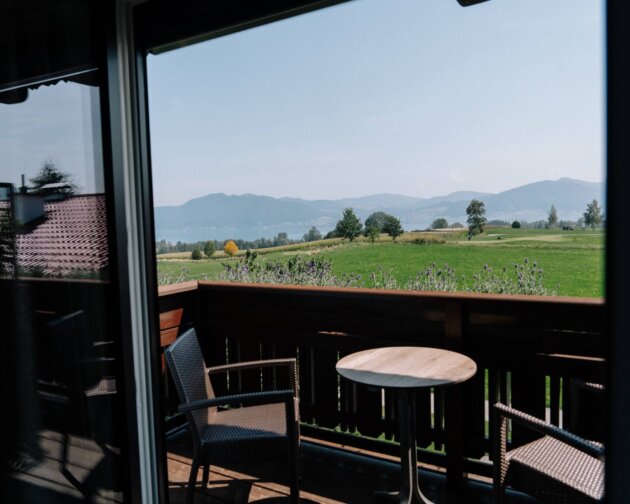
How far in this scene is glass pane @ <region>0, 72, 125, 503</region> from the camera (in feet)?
4.36

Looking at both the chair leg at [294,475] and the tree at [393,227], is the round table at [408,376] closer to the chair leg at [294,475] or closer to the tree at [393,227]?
the chair leg at [294,475]

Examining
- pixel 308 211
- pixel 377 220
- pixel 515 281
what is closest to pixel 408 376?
pixel 515 281

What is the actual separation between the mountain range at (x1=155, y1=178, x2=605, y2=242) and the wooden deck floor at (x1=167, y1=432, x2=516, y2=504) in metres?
2.17

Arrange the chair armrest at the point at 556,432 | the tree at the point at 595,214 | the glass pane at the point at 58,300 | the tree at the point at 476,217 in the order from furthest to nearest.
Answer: the tree at the point at 476,217 < the chair armrest at the point at 556,432 < the glass pane at the point at 58,300 < the tree at the point at 595,214

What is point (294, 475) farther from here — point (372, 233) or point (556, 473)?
point (372, 233)

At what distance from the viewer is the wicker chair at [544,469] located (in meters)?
1.74

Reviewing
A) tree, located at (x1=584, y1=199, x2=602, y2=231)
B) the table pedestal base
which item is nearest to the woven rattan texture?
the table pedestal base

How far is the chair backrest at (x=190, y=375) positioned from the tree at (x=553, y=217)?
285 centimetres

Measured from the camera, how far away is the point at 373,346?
9.91ft

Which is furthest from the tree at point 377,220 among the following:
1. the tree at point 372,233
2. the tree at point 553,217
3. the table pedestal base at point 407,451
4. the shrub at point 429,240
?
the table pedestal base at point 407,451

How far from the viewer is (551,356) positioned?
8.36ft

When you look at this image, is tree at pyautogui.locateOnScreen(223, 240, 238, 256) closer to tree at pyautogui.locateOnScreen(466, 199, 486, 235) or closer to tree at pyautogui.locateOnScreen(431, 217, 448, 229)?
tree at pyautogui.locateOnScreen(431, 217, 448, 229)

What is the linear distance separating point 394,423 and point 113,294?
2057 millimetres

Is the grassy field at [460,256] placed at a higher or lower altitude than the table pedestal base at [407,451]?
higher
